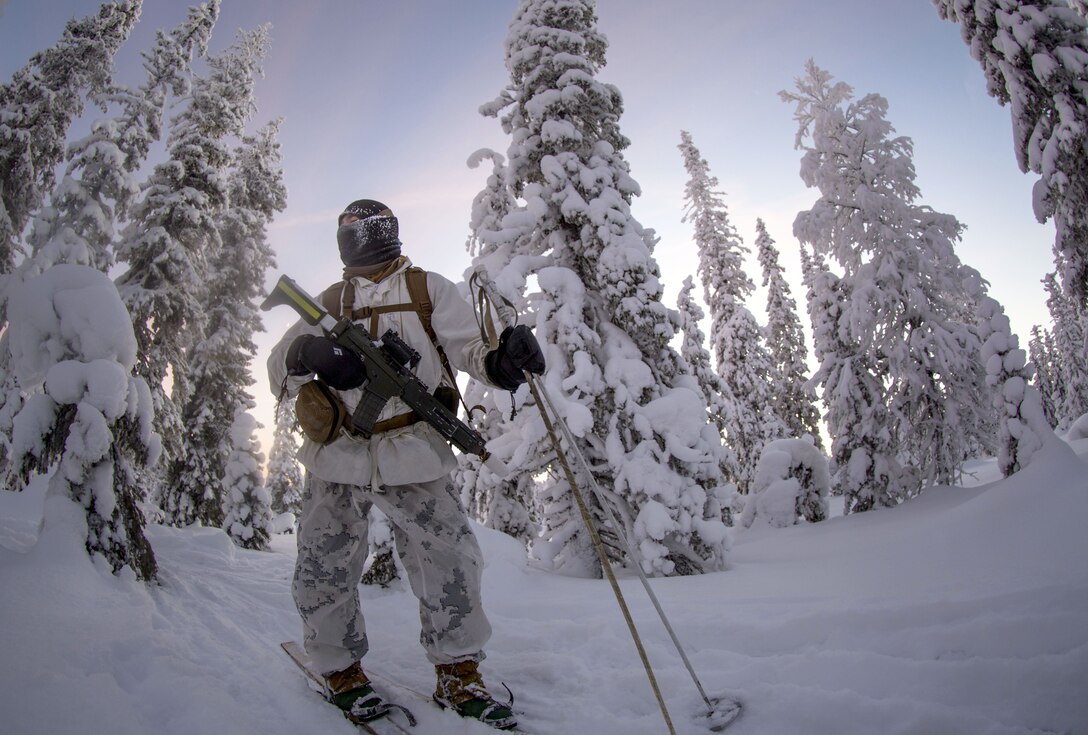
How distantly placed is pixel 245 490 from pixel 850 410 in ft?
57.7

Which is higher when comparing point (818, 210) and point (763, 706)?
point (818, 210)

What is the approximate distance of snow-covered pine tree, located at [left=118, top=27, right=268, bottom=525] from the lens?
42.5ft

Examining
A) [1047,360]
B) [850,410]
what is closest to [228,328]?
[850,410]

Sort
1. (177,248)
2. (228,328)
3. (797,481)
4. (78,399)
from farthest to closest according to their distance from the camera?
(228,328) → (797,481) → (177,248) → (78,399)

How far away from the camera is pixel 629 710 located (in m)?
2.72

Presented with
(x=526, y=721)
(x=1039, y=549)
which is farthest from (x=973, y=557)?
(x=526, y=721)

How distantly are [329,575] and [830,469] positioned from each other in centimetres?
1592

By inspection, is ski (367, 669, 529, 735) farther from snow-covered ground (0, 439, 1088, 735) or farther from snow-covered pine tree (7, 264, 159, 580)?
snow-covered pine tree (7, 264, 159, 580)

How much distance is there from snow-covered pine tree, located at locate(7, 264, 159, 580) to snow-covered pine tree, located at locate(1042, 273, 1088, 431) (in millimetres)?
51397

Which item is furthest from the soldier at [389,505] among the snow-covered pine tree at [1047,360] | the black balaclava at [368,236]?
the snow-covered pine tree at [1047,360]

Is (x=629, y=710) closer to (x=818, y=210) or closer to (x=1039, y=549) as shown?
(x=1039, y=549)

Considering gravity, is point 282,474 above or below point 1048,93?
below

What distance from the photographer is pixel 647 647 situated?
3439mm

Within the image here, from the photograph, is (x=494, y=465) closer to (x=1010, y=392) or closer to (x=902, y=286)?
(x=1010, y=392)
